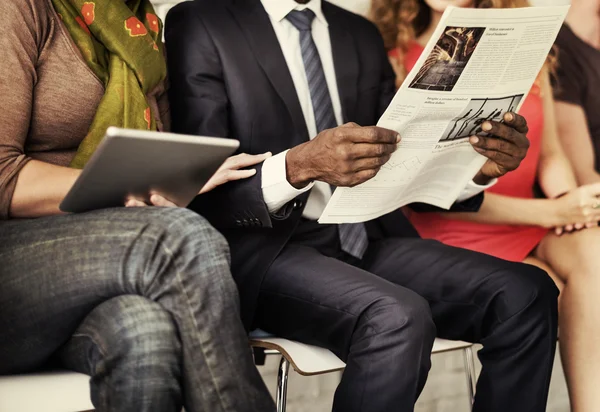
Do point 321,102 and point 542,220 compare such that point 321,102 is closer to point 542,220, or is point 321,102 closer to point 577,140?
point 542,220

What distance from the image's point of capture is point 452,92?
126 centimetres

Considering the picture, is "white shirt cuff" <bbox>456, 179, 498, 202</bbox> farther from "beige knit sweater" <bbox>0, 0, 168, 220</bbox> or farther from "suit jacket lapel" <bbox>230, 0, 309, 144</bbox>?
"beige knit sweater" <bbox>0, 0, 168, 220</bbox>

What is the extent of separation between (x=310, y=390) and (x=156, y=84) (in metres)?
0.95

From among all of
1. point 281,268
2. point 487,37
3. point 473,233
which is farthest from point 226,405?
point 473,233

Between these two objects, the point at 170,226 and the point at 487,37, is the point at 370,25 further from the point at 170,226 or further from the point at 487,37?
the point at 170,226

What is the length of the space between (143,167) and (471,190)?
793 mm

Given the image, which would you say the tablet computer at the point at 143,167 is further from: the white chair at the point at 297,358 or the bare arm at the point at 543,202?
the bare arm at the point at 543,202

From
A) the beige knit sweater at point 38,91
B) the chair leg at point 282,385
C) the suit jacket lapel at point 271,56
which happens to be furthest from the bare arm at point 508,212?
the beige knit sweater at point 38,91

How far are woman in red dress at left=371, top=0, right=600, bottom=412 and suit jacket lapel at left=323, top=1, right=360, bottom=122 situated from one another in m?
0.25

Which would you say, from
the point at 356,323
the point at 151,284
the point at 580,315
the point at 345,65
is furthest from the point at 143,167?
the point at 580,315

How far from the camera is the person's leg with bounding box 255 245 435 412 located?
124cm

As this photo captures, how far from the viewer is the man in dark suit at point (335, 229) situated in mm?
1260

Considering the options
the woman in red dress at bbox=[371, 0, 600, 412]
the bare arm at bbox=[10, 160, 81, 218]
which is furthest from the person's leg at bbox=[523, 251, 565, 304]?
the bare arm at bbox=[10, 160, 81, 218]

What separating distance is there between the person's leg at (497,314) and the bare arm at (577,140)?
0.73 meters
